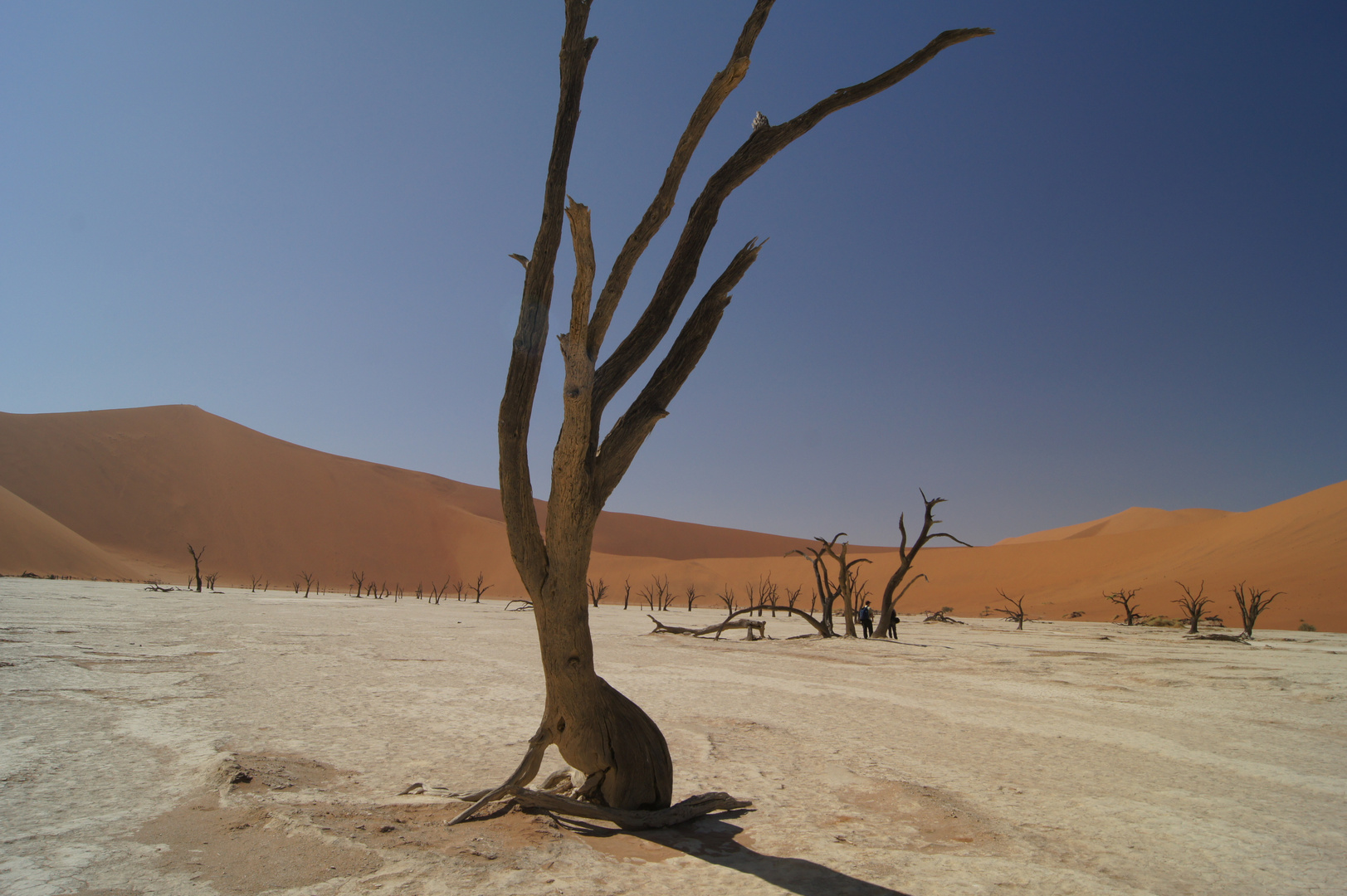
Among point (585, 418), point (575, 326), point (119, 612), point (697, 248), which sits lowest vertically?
point (119, 612)

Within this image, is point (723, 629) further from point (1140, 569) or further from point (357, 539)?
point (357, 539)

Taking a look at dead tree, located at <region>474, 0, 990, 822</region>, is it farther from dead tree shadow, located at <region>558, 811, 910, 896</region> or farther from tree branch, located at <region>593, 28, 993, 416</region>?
dead tree shadow, located at <region>558, 811, 910, 896</region>

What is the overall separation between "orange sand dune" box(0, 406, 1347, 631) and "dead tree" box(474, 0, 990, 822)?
34.1 meters

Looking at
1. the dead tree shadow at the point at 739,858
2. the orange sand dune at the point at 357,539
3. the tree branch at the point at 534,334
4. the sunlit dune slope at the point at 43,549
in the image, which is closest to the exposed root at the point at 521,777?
the dead tree shadow at the point at 739,858

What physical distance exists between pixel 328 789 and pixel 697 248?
393cm

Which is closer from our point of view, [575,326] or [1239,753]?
[575,326]

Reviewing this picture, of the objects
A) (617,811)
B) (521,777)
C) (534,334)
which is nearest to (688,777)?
(617,811)

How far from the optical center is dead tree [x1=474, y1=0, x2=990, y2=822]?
3.54 m

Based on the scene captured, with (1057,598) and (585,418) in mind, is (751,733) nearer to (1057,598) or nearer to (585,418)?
(585,418)

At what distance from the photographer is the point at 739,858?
3.35 m

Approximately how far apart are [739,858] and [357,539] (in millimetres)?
65659

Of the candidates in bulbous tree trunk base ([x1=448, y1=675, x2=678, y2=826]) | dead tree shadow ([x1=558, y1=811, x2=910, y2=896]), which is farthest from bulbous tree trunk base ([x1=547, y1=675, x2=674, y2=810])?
dead tree shadow ([x1=558, y1=811, x2=910, y2=896])

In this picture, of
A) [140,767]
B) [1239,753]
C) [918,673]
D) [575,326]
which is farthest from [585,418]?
[918,673]

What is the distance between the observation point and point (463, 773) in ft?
15.6
